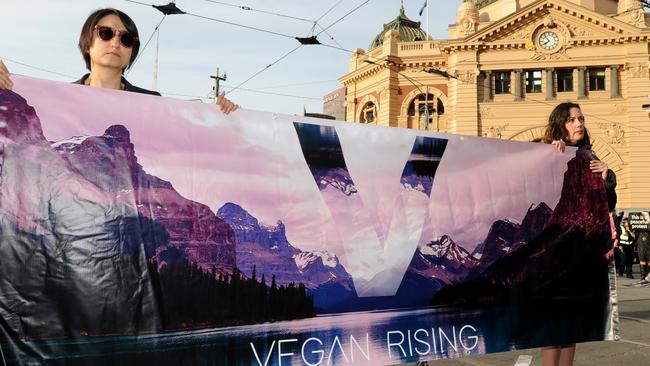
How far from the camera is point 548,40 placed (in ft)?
Result: 121

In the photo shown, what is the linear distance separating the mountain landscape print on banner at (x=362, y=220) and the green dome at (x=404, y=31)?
150 ft

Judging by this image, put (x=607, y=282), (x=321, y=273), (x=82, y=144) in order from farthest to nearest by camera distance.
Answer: (x=607, y=282)
(x=321, y=273)
(x=82, y=144)

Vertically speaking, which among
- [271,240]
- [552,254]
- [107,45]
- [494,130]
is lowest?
[552,254]

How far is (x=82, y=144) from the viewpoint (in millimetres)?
2973

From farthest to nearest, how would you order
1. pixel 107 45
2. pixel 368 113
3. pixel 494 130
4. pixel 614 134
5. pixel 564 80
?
pixel 368 113, pixel 564 80, pixel 494 130, pixel 614 134, pixel 107 45

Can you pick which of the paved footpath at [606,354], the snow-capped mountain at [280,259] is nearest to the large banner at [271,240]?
the snow-capped mountain at [280,259]

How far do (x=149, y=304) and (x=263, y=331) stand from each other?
2.29 feet

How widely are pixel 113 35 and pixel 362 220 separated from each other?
1992 mm

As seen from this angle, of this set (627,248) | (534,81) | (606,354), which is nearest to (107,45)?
(606,354)

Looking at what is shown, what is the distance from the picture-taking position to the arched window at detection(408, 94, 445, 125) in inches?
1578

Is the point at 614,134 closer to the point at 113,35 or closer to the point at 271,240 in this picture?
the point at 271,240

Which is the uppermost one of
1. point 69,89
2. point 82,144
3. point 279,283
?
point 69,89

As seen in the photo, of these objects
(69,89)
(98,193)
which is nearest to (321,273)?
(98,193)

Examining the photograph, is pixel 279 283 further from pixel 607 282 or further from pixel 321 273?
pixel 607 282
